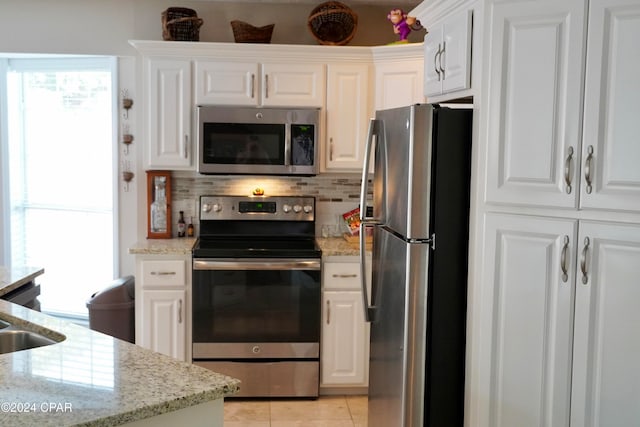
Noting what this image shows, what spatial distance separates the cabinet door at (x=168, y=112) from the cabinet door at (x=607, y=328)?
8.83 ft

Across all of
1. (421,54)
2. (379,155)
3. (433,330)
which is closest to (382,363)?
(433,330)

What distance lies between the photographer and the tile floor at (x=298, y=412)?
392 centimetres

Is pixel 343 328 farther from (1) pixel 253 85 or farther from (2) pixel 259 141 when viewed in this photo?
(1) pixel 253 85

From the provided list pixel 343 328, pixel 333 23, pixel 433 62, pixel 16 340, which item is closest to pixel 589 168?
pixel 433 62

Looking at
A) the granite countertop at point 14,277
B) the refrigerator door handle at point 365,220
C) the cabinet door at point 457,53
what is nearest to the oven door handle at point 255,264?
the refrigerator door handle at point 365,220

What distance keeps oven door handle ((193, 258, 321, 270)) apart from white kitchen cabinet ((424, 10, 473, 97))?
135 cm

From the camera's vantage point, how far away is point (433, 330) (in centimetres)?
270

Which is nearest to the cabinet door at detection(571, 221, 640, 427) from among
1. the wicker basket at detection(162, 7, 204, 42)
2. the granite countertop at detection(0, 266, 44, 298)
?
the granite countertop at detection(0, 266, 44, 298)

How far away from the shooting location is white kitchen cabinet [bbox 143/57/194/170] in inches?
169

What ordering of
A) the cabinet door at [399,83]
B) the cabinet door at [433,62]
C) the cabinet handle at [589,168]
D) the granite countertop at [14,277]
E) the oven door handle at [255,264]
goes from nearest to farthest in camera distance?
the cabinet handle at [589,168]
the granite countertop at [14,277]
the cabinet door at [433,62]
the oven door handle at [255,264]
the cabinet door at [399,83]

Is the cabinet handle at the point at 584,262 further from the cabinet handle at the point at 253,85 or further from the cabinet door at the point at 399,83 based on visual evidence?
the cabinet handle at the point at 253,85

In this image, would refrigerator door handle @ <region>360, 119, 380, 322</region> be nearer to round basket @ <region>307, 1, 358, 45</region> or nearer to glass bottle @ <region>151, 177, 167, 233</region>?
round basket @ <region>307, 1, 358, 45</region>

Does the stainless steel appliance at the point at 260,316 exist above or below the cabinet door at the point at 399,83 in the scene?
below

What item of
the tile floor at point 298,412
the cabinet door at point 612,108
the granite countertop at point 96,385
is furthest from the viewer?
the tile floor at point 298,412
